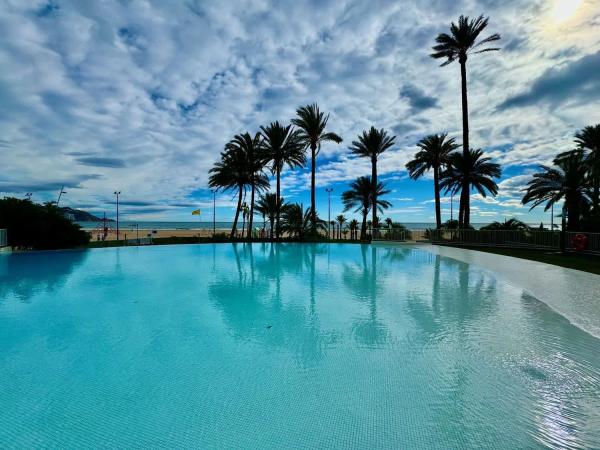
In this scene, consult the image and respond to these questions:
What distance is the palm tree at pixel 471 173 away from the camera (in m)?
24.4

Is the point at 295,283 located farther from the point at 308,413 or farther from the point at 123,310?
the point at 308,413

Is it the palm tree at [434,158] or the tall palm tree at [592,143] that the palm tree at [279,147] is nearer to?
the palm tree at [434,158]

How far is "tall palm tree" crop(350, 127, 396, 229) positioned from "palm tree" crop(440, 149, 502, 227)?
6.54m

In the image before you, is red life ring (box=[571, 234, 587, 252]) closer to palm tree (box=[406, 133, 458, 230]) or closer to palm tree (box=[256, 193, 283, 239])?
palm tree (box=[406, 133, 458, 230])

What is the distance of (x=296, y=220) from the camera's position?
3025 cm

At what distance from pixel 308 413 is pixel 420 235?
25.8 metres

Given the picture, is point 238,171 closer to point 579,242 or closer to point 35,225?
point 35,225

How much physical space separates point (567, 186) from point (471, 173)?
20.9 feet

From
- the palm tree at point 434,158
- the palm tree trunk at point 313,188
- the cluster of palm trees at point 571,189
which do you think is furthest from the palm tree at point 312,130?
the cluster of palm trees at point 571,189

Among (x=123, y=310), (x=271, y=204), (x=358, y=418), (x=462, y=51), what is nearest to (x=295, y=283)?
(x=123, y=310)

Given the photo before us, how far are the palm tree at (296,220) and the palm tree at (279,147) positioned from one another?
1347 millimetres

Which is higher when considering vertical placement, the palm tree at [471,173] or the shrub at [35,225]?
the palm tree at [471,173]

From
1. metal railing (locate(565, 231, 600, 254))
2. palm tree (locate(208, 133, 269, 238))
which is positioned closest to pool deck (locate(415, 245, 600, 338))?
metal railing (locate(565, 231, 600, 254))

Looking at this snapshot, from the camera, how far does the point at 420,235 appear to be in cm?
2655
